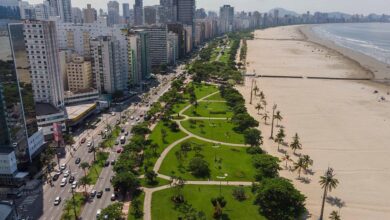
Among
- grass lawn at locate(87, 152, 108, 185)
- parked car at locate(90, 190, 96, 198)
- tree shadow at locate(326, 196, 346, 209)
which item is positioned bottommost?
tree shadow at locate(326, 196, 346, 209)

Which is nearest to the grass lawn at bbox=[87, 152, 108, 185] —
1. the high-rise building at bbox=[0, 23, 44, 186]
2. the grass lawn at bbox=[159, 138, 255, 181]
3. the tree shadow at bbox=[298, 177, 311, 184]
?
the high-rise building at bbox=[0, 23, 44, 186]

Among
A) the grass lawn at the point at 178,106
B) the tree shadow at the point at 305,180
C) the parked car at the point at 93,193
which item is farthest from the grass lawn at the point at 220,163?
the grass lawn at the point at 178,106

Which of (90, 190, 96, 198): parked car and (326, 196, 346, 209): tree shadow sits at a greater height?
(90, 190, 96, 198): parked car

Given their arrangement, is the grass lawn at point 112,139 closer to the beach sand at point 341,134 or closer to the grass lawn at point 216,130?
the grass lawn at point 216,130

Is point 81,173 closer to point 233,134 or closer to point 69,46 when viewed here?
point 233,134

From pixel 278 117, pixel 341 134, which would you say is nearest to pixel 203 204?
pixel 278 117

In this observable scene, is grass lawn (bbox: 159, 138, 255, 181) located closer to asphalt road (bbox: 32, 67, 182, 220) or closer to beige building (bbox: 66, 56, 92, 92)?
asphalt road (bbox: 32, 67, 182, 220)

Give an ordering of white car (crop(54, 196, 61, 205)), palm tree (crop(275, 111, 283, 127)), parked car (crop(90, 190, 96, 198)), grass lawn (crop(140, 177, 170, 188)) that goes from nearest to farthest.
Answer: white car (crop(54, 196, 61, 205))
parked car (crop(90, 190, 96, 198))
grass lawn (crop(140, 177, 170, 188))
palm tree (crop(275, 111, 283, 127))

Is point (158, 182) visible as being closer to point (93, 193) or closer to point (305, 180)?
point (93, 193)
